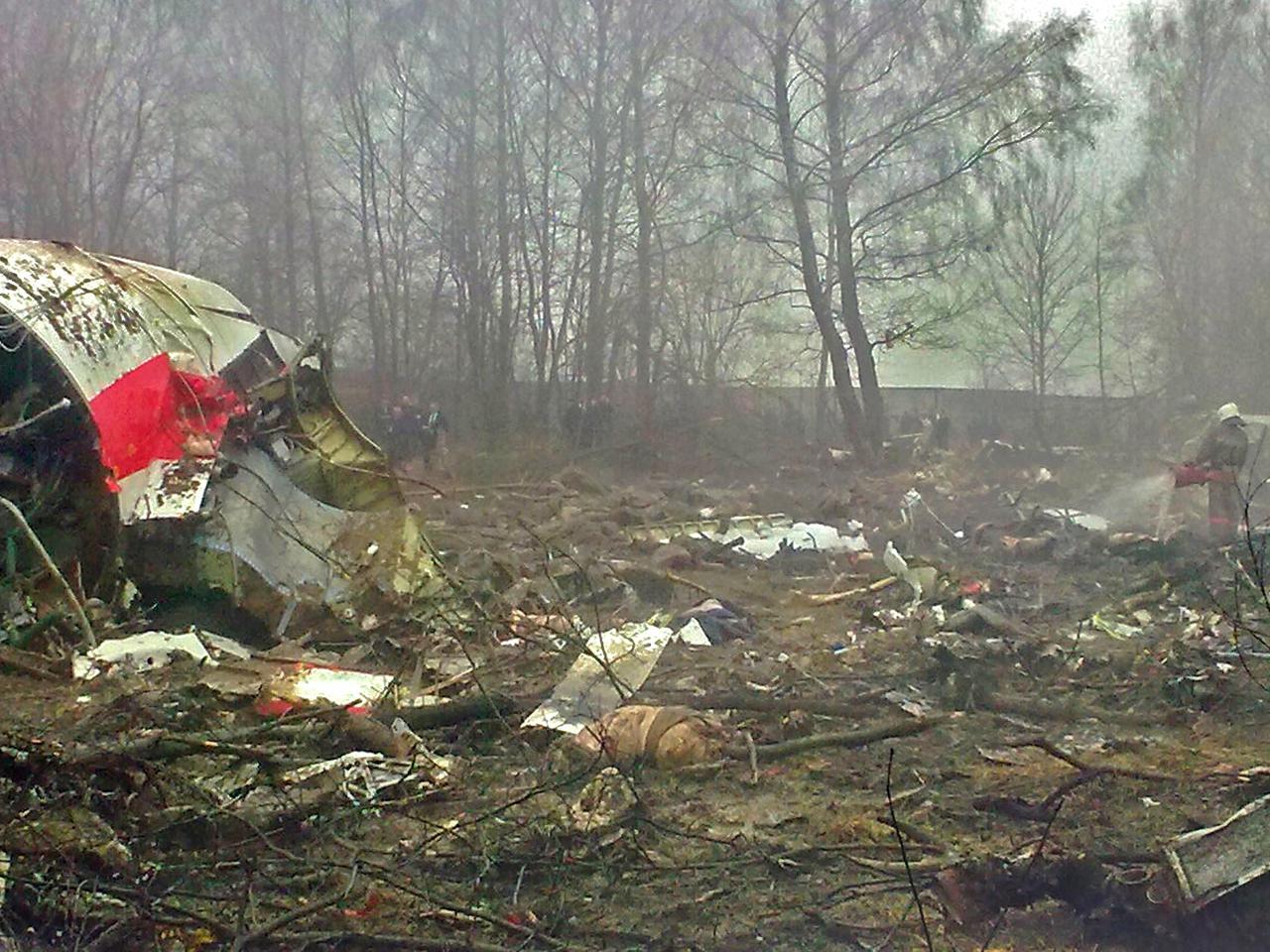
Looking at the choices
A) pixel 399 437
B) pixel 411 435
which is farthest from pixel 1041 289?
pixel 399 437

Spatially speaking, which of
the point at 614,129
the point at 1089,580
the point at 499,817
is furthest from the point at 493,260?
the point at 499,817

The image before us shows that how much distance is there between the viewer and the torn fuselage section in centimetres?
628

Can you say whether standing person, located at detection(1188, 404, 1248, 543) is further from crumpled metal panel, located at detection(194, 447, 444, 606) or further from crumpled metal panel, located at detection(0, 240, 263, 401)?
crumpled metal panel, located at detection(0, 240, 263, 401)

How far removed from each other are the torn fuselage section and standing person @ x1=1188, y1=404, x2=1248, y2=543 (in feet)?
23.8

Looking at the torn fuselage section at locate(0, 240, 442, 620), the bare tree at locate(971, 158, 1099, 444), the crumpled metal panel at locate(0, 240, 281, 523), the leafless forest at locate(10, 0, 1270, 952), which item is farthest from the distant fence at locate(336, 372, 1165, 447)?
the torn fuselage section at locate(0, 240, 442, 620)

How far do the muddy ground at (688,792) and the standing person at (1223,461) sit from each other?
2.64 m

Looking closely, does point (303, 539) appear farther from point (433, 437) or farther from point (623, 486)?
point (433, 437)

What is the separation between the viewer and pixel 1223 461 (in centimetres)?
1050

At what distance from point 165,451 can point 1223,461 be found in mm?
8867

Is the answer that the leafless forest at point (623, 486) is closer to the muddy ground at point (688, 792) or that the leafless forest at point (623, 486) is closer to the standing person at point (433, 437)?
the muddy ground at point (688, 792)

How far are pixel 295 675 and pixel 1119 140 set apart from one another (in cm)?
2428

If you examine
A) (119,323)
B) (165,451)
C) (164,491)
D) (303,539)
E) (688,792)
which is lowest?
(688,792)

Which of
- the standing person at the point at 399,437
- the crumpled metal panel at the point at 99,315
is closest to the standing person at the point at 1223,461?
the crumpled metal panel at the point at 99,315

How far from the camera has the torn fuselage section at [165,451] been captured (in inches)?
247
